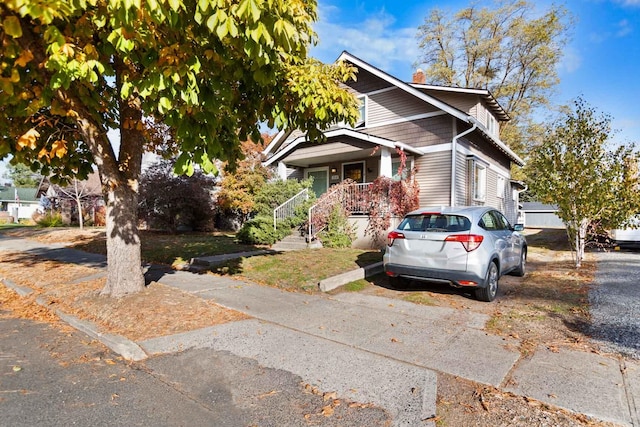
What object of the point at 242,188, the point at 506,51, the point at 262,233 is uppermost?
the point at 506,51

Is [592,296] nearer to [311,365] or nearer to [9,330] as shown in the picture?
[311,365]

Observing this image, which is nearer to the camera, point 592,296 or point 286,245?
point 592,296

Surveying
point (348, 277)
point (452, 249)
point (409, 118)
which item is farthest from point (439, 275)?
point (409, 118)

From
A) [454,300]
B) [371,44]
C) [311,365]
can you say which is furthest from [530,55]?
[311,365]

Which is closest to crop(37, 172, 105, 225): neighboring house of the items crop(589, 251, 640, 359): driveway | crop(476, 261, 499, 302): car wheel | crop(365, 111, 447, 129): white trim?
crop(365, 111, 447, 129): white trim

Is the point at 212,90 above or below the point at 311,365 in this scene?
above

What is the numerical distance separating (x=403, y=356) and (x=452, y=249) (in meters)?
2.55

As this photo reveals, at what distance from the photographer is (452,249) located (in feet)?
18.8

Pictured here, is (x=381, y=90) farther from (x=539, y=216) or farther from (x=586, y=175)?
(x=539, y=216)

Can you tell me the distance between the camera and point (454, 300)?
20.3 feet

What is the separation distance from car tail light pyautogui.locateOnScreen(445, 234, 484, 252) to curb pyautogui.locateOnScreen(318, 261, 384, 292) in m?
2.49

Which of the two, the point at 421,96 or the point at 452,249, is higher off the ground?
the point at 421,96

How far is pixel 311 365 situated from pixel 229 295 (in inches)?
123

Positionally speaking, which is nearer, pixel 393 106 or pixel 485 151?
pixel 393 106
